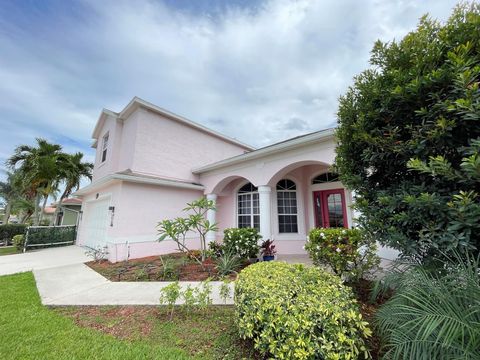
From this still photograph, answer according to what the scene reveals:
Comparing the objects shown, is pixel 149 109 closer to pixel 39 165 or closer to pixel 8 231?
pixel 39 165

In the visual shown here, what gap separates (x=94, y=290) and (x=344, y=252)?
6.36 m

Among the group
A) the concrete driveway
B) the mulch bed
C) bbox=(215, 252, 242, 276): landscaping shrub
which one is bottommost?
the concrete driveway

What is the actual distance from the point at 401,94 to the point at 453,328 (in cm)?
252

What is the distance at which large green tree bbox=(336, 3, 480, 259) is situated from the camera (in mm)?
2084

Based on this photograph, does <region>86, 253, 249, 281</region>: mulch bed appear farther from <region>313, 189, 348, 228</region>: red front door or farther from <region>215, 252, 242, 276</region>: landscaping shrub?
<region>313, 189, 348, 228</region>: red front door

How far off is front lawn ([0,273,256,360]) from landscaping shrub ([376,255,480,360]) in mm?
1884

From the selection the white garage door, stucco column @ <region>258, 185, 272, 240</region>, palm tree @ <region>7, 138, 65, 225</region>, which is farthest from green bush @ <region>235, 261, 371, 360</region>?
palm tree @ <region>7, 138, 65, 225</region>

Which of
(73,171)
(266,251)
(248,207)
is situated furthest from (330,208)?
(73,171)

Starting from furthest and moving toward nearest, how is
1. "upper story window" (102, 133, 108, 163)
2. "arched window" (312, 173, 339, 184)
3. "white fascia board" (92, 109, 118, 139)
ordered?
1. "upper story window" (102, 133, 108, 163)
2. "white fascia board" (92, 109, 118, 139)
3. "arched window" (312, 173, 339, 184)

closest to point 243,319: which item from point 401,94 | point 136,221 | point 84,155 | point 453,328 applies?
point 453,328

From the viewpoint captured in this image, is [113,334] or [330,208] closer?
[113,334]

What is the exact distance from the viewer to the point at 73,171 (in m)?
16.6

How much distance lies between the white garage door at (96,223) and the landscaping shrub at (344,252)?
31.5ft

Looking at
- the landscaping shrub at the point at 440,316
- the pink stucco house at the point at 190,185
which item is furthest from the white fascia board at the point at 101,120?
the landscaping shrub at the point at 440,316
